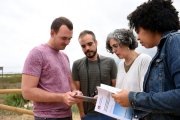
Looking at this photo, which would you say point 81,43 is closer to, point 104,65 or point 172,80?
point 104,65

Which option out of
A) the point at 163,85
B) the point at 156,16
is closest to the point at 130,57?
the point at 156,16

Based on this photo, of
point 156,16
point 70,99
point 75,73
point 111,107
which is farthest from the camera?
point 75,73

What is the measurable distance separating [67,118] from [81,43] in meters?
0.93

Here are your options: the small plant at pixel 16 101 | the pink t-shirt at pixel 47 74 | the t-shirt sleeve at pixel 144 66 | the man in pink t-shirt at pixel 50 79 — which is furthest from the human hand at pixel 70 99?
the small plant at pixel 16 101

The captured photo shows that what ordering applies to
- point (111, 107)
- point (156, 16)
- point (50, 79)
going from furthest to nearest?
point (50, 79) < point (111, 107) < point (156, 16)

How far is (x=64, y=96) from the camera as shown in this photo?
2.98m

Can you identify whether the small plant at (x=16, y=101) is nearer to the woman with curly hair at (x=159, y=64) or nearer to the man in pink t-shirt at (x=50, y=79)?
the man in pink t-shirt at (x=50, y=79)

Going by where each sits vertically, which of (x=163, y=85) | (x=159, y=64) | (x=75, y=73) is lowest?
(x=75, y=73)

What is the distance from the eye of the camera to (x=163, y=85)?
1.94m

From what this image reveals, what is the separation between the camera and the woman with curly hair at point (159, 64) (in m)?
1.85

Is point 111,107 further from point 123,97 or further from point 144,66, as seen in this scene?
point 144,66

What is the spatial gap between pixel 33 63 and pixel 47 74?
16 centimetres

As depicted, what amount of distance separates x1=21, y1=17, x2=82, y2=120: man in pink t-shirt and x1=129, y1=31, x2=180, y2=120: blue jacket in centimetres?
98

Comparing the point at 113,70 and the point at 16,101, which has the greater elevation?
the point at 113,70
